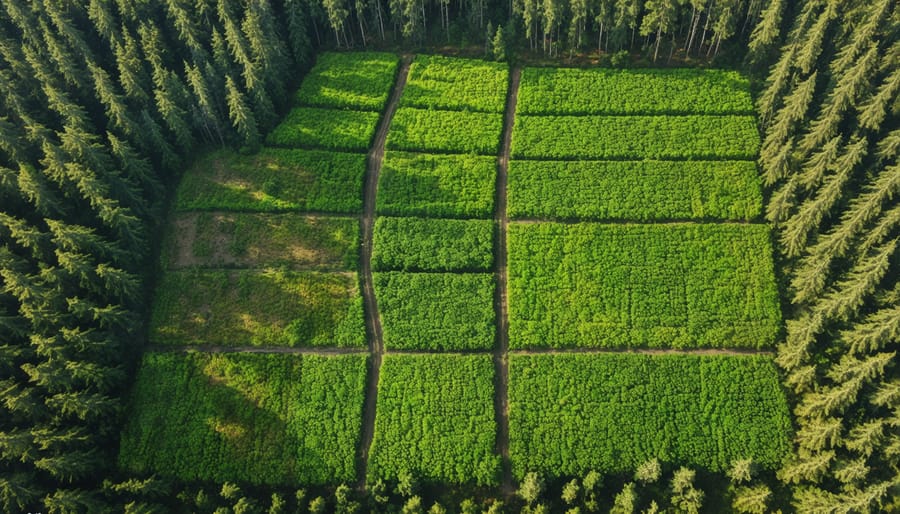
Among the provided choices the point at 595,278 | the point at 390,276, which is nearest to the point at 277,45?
the point at 390,276

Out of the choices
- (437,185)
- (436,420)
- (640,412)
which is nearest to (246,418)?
(436,420)

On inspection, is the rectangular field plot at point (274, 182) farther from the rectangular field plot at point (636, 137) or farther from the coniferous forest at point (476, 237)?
the rectangular field plot at point (636, 137)

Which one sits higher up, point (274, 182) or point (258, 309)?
point (274, 182)

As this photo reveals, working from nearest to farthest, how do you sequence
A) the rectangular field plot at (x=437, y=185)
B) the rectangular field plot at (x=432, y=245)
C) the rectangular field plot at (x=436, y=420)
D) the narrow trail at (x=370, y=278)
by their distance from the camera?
the rectangular field plot at (x=436, y=420)
the narrow trail at (x=370, y=278)
the rectangular field plot at (x=432, y=245)
the rectangular field plot at (x=437, y=185)

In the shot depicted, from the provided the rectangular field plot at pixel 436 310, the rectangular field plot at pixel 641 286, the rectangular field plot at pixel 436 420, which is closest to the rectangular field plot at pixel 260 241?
the rectangular field plot at pixel 436 310

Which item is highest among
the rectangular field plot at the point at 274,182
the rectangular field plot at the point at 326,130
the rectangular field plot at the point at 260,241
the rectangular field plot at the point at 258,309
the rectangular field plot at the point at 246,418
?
the rectangular field plot at the point at 326,130

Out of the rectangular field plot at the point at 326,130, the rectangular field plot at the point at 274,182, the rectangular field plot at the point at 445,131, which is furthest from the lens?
the rectangular field plot at the point at 326,130

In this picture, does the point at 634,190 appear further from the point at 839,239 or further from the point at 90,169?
the point at 90,169
